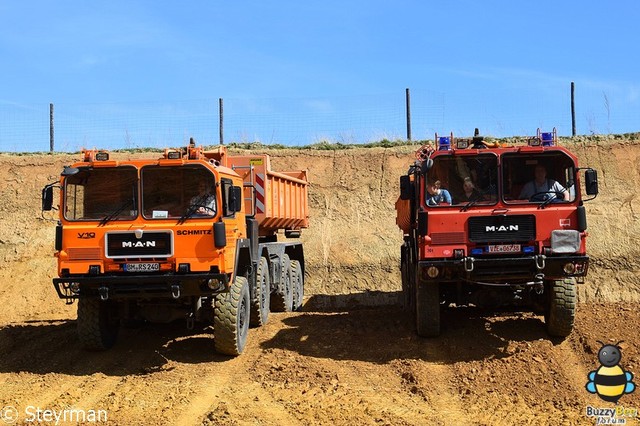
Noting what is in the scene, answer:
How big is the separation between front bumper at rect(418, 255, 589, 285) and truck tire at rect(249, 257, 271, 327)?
3.30 meters

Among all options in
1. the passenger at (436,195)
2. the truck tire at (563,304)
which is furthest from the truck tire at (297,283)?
the truck tire at (563,304)

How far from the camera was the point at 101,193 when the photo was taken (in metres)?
9.95

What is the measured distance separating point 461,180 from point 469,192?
0.69 ft

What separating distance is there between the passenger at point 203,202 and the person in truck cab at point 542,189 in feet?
13.9

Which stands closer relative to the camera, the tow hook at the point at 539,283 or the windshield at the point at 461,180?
the tow hook at the point at 539,283

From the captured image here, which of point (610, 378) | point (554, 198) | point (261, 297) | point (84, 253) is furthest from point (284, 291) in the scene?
point (610, 378)

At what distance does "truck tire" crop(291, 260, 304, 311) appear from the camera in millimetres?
16094

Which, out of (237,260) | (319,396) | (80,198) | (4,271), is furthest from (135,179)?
(4,271)

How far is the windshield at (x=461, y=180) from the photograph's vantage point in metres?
10.0

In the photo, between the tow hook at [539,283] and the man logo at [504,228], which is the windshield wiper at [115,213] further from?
the tow hook at [539,283]

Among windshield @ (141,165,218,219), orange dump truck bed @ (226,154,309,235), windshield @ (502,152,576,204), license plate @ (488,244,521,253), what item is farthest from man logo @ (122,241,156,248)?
windshield @ (502,152,576,204)

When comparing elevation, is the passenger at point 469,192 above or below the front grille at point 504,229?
above

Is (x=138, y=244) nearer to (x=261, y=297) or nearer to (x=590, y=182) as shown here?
(x=261, y=297)

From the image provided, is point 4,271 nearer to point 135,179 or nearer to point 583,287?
point 135,179
